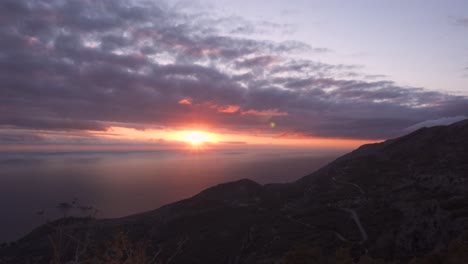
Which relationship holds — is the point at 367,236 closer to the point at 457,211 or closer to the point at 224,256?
the point at 457,211

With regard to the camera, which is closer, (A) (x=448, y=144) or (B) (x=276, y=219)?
(B) (x=276, y=219)

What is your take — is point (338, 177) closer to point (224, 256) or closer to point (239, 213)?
point (239, 213)

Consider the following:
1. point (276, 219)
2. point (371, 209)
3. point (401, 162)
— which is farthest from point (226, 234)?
point (401, 162)

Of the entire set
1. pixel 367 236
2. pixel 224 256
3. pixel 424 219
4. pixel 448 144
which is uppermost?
pixel 448 144

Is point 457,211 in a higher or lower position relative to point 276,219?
higher

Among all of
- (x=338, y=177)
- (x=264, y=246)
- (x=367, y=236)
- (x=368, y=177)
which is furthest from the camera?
(x=338, y=177)

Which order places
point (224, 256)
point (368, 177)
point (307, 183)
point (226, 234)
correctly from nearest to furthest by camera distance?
point (224, 256) → point (226, 234) → point (368, 177) → point (307, 183)
